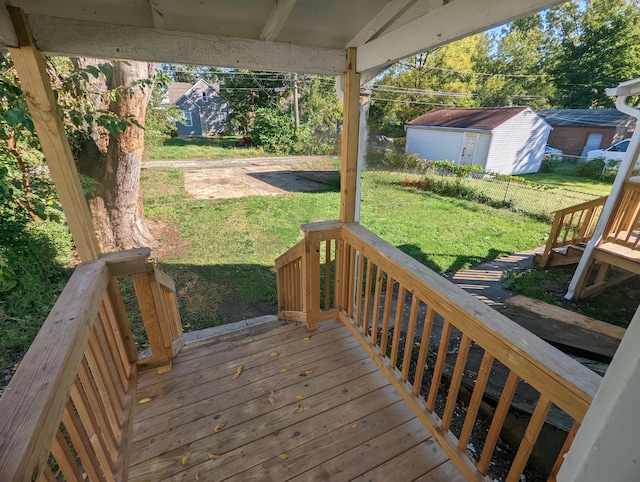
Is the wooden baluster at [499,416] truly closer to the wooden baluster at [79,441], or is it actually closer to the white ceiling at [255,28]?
the white ceiling at [255,28]

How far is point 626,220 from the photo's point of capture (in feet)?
14.6

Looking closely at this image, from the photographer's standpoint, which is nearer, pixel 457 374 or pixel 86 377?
pixel 86 377

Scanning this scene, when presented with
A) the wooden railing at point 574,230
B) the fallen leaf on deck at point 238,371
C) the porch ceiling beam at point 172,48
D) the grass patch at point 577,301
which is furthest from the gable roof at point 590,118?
the fallen leaf on deck at point 238,371

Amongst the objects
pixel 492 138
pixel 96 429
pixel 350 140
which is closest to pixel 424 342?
pixel 350 140

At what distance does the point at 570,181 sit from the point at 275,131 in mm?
15694

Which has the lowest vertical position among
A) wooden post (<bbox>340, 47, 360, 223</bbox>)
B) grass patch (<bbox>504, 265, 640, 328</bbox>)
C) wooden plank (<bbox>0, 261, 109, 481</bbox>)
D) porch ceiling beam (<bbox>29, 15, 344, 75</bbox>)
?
grass patch (<bbox>504, 265, 640, 328</bbox>)

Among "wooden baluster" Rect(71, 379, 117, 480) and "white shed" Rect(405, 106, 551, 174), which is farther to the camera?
"white shed" Rect(405, 106, 551, 174)

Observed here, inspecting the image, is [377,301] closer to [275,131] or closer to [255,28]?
[255,28]

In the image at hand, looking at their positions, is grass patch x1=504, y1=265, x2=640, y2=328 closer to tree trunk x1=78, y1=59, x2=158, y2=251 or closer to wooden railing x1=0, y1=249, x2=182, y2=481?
wooden railing x1=0, y1=249, x2=182, y2=481

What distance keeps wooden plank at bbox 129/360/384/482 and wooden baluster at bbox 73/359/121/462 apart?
5.7 inches

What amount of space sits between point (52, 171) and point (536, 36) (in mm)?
33776

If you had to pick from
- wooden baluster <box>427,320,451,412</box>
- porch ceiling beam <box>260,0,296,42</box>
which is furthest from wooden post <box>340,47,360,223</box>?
wooden baluster <box>427,320,451,412</box>

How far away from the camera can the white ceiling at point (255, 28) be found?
54.0 inches

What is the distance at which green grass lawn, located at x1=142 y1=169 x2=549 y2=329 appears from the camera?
463 centimetres
